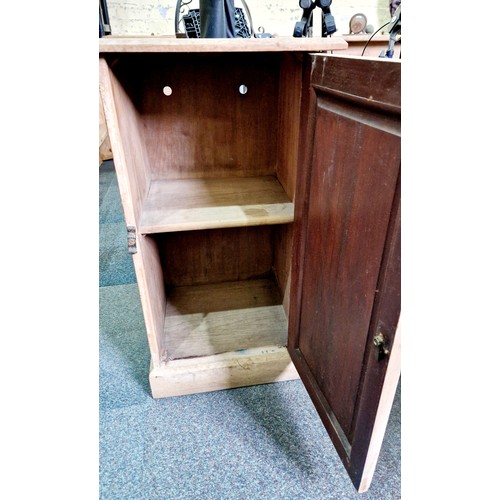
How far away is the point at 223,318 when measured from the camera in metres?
1.31

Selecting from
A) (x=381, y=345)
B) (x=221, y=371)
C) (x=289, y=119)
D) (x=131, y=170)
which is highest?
(x=289, y=119)

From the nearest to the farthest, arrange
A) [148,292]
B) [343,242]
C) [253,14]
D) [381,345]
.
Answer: [381,345] < [343,242] < [148,292] < [253,14]

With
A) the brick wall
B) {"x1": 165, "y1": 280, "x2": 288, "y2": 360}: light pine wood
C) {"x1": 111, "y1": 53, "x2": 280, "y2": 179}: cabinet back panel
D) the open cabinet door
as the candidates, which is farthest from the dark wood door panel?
the brick wall

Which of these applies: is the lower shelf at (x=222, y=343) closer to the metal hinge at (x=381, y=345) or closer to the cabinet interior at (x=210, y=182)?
the cabinet interior at (x=210, y=182)

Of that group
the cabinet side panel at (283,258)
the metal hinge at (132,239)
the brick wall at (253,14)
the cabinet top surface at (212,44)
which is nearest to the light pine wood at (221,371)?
the cabinet side panel at (283,258)

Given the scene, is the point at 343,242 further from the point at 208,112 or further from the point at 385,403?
the point at 208,112

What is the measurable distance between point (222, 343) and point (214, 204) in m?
0.45

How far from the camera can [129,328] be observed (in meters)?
1.43

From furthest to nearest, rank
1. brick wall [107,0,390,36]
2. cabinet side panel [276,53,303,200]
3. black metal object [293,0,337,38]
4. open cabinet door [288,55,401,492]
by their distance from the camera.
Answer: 1. brick wall [107,0,390,36]
2. cabinet side panel [276,53,303,200]
3. black metal object [293,0,337,38]
4. open cabinet door [288,55,401,492]

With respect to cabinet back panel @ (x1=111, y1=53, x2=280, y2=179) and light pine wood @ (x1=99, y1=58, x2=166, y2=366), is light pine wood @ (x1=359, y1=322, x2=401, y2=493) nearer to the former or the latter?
light pine wood @ (x1=99, y1=58, x2=166, y2=366)

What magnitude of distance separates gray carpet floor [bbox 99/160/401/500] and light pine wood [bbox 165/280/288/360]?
14 centimetres

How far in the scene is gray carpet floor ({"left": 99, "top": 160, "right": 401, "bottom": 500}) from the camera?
88cm

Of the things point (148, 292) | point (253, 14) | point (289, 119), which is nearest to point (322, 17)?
point (289, 119)

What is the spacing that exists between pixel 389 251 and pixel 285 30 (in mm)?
3355
